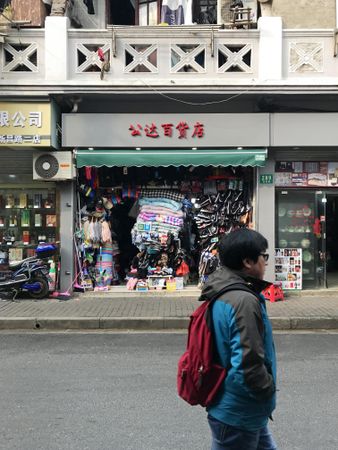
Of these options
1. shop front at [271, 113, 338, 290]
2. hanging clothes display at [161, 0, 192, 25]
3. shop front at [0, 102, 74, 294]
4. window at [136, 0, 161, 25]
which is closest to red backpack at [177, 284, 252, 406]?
shop front at [0, 102, 74, 294]

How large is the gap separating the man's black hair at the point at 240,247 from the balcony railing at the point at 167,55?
27.5 feet

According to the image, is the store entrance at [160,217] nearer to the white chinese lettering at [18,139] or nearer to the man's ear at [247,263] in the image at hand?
the white chinese lettering at [18,139]

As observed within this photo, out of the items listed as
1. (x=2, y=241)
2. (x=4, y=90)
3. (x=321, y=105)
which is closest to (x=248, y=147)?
(x=321, y=105)

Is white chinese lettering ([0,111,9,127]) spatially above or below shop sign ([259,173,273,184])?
above

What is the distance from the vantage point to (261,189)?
422 inches

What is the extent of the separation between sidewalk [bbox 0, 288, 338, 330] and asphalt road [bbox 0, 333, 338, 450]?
895 millimetres

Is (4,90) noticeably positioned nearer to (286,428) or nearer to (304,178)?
(304,178)

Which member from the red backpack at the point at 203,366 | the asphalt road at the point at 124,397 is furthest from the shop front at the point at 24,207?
the red backpack at the point at 203,366

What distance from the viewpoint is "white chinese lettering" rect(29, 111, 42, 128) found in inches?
398

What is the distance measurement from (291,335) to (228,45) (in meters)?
6.29

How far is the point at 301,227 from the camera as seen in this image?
1108 centimetres

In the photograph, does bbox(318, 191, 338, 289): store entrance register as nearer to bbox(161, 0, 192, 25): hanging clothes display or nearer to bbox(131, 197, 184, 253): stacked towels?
bbox(131, 197, 184, 253): stacked towels

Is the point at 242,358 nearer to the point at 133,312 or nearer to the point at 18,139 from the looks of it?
the point at 133,312

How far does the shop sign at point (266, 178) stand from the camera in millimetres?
10711
